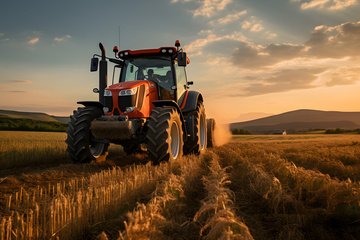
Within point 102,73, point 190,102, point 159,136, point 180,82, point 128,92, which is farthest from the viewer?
point 190,102

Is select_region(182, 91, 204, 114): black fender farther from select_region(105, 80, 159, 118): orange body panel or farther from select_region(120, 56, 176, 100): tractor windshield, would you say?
select_region(105, 80, 159, 118): orange body panel

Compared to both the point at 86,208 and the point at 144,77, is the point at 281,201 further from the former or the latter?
the point at 144,77

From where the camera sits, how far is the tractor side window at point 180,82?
310 inches

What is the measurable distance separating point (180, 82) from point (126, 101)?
2.31 m

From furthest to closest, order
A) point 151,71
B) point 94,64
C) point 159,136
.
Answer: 1. point 151,71
2. point 94,64
3. point 159,136

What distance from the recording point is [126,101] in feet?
21.1

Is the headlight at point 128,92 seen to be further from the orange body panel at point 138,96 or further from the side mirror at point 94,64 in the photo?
the side mirror at point 94,64

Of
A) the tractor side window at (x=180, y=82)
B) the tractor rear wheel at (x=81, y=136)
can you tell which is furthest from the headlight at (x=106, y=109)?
the tractor side window at (x=180, y=82)

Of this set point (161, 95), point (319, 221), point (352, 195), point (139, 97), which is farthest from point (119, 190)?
point (161, 95)

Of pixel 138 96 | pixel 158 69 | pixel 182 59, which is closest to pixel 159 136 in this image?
pixel 138 96

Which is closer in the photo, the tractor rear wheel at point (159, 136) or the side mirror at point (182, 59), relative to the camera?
the tractor rear wheel at point (159, 136)

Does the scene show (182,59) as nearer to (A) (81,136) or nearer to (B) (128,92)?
(B) (128,92)

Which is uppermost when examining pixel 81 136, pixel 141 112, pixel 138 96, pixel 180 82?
pixel 180 82

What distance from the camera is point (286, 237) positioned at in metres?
2.52
